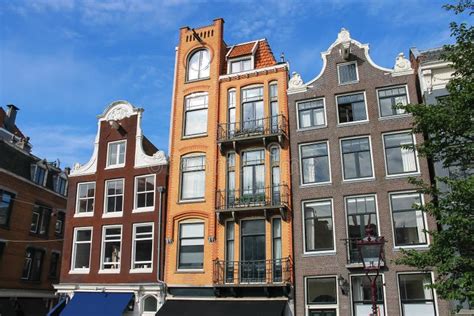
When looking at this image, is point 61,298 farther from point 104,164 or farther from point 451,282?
point 451,282

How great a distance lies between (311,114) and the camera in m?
23.1

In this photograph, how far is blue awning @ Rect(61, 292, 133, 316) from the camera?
22.4 meters

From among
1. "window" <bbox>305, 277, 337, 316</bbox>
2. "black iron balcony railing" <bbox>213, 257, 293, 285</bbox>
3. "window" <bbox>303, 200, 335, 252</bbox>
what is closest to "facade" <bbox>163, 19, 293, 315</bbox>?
"black iron balcony railing" <bbox>213, 257, 293, 285</bbox>

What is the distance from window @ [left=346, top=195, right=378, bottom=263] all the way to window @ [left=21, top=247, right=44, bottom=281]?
2294cm

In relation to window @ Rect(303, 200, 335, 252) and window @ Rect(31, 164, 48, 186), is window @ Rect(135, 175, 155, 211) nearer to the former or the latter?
window @ Rect(303, 200, 335, 252)

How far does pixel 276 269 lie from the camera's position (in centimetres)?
2102

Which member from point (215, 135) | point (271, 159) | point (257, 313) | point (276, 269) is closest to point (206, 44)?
point (215, 135)

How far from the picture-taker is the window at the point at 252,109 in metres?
23.7

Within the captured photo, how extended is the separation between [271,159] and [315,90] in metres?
4.14

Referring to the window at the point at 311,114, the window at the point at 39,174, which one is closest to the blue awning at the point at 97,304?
the window at the point at 311,114

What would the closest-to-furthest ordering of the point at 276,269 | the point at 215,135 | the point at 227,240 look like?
the point at 276,269 < the point at 227,240 < the point at 215,135

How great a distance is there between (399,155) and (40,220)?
2578 cm

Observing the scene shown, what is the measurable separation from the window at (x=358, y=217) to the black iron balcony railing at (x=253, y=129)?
4.82 metres

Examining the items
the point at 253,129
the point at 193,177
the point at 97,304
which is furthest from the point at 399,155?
the point at 97,304
